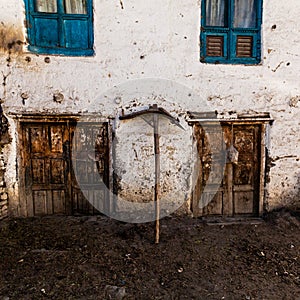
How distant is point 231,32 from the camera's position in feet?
20.4

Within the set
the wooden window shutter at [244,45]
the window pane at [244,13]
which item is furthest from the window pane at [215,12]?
the wooden window shutter at [244,45]

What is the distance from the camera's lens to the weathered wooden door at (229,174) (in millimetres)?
6410

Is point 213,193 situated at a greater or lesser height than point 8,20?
lesser

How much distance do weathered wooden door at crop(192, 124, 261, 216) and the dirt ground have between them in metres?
→ 0.41

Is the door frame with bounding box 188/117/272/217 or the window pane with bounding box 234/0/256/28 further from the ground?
the window pane with bounding box 234/0/256/28

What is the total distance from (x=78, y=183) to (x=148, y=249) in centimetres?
207

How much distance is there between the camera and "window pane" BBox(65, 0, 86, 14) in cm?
586

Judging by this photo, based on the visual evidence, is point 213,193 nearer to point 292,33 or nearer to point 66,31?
point 292,33

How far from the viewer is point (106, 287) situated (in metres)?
4.23

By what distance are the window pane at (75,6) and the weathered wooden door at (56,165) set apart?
2114 millimetres

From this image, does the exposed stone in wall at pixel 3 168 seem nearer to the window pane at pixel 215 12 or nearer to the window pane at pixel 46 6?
the window pane at pixel 46 6

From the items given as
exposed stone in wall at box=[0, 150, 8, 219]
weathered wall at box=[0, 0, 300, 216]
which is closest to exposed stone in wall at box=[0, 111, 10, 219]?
exposed stone in wall at box=[0, 150, 8, 219]

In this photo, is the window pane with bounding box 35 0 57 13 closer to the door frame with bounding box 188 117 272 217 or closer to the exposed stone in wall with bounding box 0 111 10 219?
the exposed stone in wall with bounding box 0 111 10 219

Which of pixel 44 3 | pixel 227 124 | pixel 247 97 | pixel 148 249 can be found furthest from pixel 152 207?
pixel 44 3
